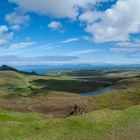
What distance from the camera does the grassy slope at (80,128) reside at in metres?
30.6

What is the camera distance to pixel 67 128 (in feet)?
109

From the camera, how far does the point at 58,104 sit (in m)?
112

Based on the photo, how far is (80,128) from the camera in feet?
110

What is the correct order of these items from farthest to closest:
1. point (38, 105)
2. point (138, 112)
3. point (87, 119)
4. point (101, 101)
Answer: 1. point (38, 105)
2. point (101, 101)
3. point (138, 112)
4. point (87, 119)

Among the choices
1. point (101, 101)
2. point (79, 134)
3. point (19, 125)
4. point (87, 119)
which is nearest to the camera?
point (79, 134)

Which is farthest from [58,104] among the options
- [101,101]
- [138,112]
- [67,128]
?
[67,128]

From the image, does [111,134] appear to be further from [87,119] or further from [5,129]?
[5,129]

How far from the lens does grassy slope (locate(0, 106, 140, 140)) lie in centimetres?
3064

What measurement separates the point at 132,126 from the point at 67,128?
8.39m

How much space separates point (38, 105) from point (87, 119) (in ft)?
244

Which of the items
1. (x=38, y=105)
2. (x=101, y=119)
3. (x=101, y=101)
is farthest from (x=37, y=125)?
(x=38, y=105)

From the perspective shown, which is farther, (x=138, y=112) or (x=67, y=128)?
(x=138, y=112)

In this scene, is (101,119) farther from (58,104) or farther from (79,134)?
(58,104)

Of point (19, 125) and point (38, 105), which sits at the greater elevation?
point (19, 125)
